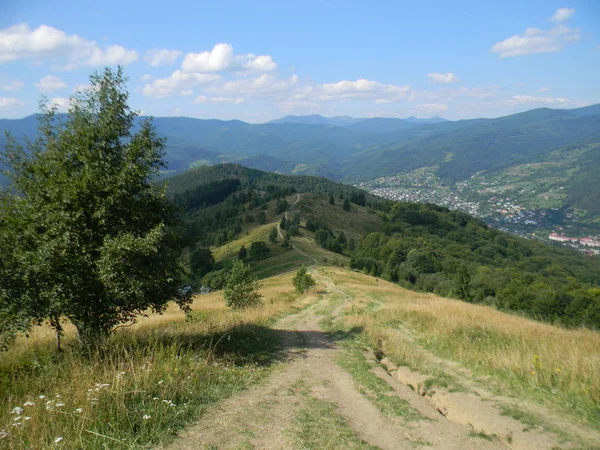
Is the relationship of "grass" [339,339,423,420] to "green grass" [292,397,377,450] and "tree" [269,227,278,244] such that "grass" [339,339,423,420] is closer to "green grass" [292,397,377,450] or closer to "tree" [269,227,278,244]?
"green grass" [292,397,377,450]

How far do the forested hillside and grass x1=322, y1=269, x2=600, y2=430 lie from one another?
8.29m

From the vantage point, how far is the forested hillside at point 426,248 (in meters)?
64.2

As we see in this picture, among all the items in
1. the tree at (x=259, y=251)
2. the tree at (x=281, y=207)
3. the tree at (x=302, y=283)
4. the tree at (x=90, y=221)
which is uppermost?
the tree at (x=90, y=221)

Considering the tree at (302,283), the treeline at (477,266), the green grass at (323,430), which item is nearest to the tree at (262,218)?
the treeline at (477,266)

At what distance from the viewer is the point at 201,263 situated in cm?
9306

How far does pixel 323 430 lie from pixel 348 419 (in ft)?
2.66

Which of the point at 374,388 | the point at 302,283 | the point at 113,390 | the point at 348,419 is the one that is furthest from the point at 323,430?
the point at 302,283

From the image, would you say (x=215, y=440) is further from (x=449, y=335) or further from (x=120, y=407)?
(x=449, y=335)

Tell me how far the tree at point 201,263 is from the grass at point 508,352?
81308mm

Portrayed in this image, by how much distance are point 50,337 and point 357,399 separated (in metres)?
10.4

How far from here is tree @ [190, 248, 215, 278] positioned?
9300cm

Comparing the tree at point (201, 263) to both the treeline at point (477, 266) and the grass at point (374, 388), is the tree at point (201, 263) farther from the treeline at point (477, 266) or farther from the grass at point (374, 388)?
the grass at point (374, 388)

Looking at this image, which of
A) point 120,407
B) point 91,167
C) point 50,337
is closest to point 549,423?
point 120,407

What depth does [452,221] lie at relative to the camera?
167 metres
